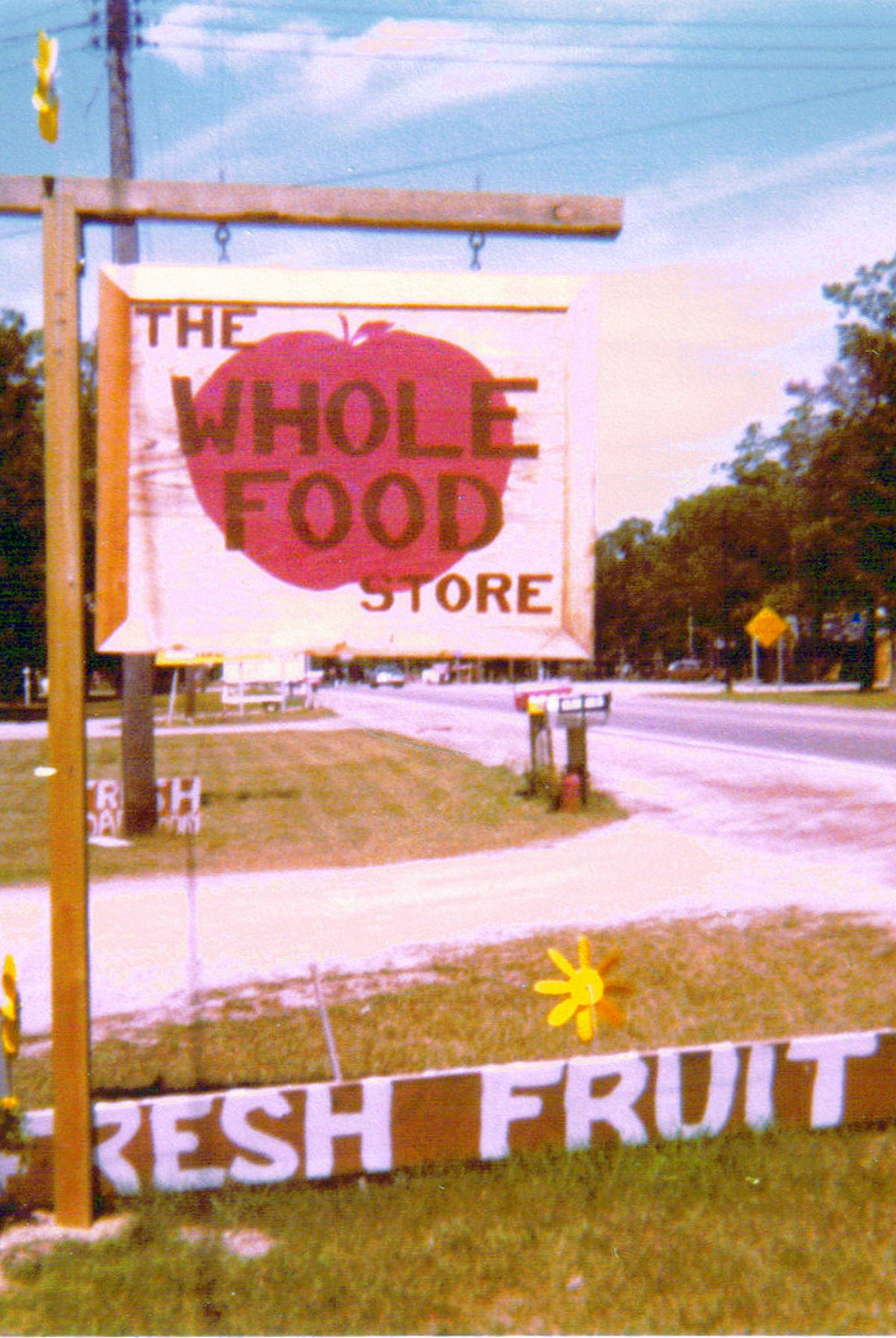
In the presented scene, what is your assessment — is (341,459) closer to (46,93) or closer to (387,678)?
(46,93)

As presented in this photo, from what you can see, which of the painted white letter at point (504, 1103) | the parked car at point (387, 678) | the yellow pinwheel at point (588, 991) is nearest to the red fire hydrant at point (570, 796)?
the yellow pinwheel at point (588, 991)

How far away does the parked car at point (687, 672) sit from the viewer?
276 ft

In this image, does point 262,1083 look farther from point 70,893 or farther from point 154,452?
point 154,452

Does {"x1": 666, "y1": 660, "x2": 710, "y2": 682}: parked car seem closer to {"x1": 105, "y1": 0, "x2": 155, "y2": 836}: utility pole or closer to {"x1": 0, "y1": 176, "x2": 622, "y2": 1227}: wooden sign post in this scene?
{"x1": 105, "y1": 0, "x2": 155, "y2": 836}: utility pole

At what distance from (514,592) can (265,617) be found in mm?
739

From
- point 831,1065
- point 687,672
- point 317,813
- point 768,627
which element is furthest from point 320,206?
point 687,672

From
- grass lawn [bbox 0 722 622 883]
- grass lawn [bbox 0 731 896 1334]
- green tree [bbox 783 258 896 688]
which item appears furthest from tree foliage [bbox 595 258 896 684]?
grass lawn [bbox 0 731 896 1334]

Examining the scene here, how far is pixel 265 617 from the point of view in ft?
12.5

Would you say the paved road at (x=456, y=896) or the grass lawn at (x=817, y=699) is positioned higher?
the paved road at (x=456, y=896)

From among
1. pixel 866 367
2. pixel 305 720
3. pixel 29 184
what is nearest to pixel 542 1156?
pixel 29 184

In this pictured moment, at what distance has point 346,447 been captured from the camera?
3.76 meters

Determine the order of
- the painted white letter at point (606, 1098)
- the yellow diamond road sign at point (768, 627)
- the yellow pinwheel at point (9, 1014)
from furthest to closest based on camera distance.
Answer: the yellow diamond road sign at point (768, 627) → the painted white letter at point (606, 1098) → the yellow pinwheel at point (9, 1014)

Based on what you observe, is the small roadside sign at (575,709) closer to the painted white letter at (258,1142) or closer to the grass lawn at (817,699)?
the painted white letter at (258,1142)

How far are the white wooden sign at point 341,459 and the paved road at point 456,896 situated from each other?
9.67ft
